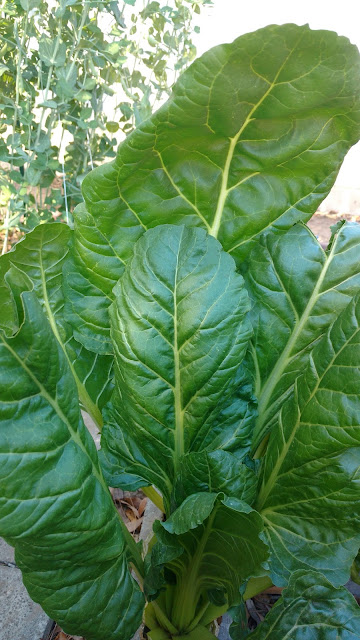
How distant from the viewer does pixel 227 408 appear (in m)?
0.96

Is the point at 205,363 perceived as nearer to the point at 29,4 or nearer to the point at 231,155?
the point at 231,155

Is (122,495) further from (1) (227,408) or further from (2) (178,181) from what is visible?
(2) (178,181)

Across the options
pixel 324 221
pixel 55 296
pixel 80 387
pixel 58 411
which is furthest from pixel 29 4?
pixel 324 221

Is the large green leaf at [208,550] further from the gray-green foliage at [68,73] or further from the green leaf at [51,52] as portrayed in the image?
the green leaf at [51,52]

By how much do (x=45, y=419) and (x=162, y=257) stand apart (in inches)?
12.6

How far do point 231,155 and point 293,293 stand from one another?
0.89 feet

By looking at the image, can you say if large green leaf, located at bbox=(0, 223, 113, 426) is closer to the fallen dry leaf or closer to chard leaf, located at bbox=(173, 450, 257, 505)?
chard leaf, located at bbox=(173, 450, 257, 505)

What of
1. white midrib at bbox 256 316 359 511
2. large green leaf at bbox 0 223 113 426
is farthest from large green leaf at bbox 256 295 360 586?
large green leaf at bbox 0 223 113 426

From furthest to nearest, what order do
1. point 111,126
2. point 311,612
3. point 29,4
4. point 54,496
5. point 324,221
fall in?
1. point 324,221
2. point 111,126
3. point 29,4
4. point 311,612
5. point 54,496

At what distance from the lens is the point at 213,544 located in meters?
0.90

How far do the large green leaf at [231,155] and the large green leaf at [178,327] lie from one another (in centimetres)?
11

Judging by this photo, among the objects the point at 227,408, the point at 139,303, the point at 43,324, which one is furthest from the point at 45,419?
the point at 227,408

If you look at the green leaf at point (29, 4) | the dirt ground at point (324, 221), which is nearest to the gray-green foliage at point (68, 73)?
the green leaf at point (29, 4)

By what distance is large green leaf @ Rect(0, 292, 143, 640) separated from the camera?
0.67 meters
